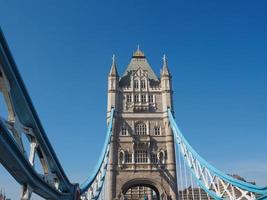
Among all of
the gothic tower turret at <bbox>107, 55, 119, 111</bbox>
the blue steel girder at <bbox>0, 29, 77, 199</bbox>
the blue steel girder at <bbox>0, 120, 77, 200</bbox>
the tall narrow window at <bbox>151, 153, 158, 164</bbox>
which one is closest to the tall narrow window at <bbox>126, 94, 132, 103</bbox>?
the gothic tower turret at <bbox>107, 55, 119, 111</bbox>

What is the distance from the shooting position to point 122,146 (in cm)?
3400

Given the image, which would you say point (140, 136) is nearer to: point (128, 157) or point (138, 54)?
point (128, 157)

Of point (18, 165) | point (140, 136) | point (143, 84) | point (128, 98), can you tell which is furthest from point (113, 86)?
point (18, 165)

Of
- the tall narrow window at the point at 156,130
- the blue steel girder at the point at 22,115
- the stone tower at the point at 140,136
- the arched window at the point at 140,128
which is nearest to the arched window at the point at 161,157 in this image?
the stone tower at the point at 140,136

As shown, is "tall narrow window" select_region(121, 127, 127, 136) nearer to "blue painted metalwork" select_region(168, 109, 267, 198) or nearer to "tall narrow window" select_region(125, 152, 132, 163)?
"tall narrow window" select_region(125, 152, 132, 163)

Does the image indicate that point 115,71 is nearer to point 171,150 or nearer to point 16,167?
point 171,150

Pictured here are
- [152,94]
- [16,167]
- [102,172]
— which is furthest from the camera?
[152,94]

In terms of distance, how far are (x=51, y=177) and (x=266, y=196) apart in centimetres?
1014

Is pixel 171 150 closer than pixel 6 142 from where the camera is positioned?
No

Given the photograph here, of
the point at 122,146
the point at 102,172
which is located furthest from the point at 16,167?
the point at 122,146

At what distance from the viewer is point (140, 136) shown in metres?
34.5

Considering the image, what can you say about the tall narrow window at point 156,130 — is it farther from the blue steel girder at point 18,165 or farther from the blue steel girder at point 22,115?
the blue steel girder at point 18,165

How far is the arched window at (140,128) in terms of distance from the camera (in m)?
35.2

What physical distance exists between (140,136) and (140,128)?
127cm
